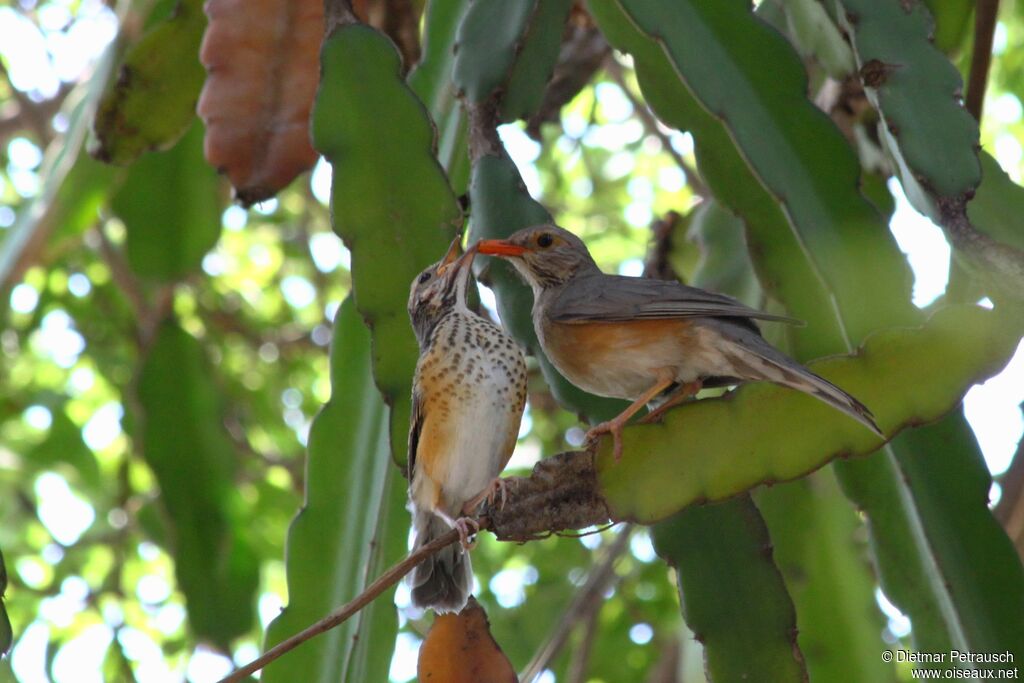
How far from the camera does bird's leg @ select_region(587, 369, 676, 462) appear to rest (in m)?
2.34

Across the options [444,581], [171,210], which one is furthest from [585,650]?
[444,581]

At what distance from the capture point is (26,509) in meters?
6.23

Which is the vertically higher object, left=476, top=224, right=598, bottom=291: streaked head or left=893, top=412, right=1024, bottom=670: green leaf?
left=476, top=224, right=598, bottom=291: streaked head

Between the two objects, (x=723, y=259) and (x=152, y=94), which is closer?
(x=723, y=259)

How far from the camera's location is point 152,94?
3824 mm

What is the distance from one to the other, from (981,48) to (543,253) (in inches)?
50.9

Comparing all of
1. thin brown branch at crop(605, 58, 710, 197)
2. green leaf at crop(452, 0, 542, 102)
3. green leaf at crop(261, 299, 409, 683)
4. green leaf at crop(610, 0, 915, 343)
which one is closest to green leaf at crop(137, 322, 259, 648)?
green leaf at crop(261, 299, 409, 683)

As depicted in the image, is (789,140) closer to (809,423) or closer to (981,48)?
(809,423)

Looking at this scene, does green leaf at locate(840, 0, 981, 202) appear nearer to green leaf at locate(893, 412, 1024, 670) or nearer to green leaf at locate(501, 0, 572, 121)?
green leaf at locate(893, 412, 1024, 670)

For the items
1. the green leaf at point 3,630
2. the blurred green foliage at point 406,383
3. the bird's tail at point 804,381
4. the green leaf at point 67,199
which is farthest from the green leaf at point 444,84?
the green leaf at point 3,630

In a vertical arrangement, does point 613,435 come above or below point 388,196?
below

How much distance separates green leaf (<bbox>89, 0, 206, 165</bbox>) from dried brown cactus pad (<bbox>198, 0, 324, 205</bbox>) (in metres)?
0.58

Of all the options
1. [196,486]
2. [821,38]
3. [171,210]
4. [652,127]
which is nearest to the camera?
[821,38]

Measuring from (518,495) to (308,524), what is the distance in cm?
89
